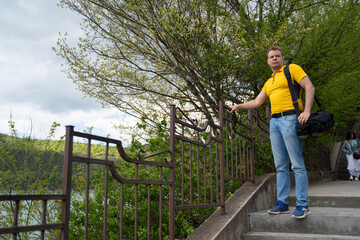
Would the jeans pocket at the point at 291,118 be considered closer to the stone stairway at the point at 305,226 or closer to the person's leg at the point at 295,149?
the person's leg at the point at 295,149

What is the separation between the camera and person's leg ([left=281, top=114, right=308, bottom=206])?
3641mm

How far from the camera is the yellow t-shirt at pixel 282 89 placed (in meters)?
3.66

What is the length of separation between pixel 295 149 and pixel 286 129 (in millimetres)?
234

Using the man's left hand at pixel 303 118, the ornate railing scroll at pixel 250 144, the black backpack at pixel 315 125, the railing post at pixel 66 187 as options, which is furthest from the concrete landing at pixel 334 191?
the railing post at pixel 66 187

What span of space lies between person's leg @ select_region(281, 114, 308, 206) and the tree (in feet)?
8.42

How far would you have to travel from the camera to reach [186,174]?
498cm

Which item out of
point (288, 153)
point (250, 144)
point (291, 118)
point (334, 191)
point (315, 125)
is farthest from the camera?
point (334, 191)

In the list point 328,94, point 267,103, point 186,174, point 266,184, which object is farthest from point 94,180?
point 328,94

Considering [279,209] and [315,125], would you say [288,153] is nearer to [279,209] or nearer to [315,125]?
[315,125]

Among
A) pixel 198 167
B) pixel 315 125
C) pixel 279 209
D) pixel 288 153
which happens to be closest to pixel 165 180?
pixel 198 167

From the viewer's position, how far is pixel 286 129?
12.0ft

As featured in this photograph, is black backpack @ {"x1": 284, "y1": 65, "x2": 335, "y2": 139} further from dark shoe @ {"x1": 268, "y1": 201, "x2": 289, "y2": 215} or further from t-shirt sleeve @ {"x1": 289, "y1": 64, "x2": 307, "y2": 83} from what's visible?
dark shoe @ {"x1": 268, "y1": 201, "x2": 289, "y2": 215}

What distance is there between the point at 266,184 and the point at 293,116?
154cm

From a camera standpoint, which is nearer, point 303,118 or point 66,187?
point 66,187
